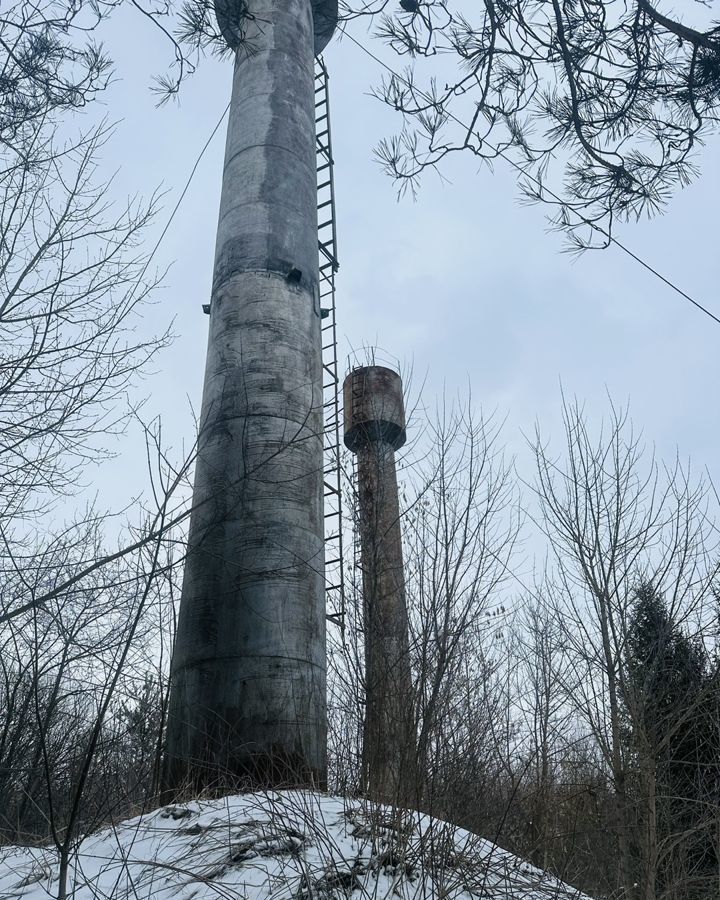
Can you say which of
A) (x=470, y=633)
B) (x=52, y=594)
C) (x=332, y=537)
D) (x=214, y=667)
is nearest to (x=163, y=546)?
(x=52, y=594)

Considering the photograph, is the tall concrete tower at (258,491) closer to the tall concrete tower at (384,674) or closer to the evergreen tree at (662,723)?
the tall concrete tower at (384,674)

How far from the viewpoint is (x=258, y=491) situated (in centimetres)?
568

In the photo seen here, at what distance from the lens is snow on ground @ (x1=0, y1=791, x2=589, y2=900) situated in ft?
10.8

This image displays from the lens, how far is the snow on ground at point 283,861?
10.8ft

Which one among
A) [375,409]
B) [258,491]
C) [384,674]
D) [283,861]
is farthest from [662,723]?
[375,409]

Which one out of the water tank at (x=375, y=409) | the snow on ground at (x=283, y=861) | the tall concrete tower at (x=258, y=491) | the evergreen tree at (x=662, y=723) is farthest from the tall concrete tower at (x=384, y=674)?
the water tank at (x=375, y=409)

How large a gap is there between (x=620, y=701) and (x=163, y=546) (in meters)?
6.98

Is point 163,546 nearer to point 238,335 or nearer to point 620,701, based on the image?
point 238,335

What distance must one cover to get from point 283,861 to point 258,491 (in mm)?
2649

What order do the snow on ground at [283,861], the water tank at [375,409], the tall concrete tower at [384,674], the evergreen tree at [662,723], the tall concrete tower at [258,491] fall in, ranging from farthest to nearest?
the water tank at [375,409]
the evergreen tree at [662,723]
the tall concrete tower at [258,491]
the tall concrete tower at [384,674]
the snow on ground at [283,861]

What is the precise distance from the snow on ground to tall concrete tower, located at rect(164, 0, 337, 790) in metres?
0.83

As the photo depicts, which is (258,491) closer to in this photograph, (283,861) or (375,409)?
(283,861)

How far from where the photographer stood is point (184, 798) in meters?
4.72

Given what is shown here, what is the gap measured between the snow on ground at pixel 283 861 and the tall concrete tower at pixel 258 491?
2.73 ft
